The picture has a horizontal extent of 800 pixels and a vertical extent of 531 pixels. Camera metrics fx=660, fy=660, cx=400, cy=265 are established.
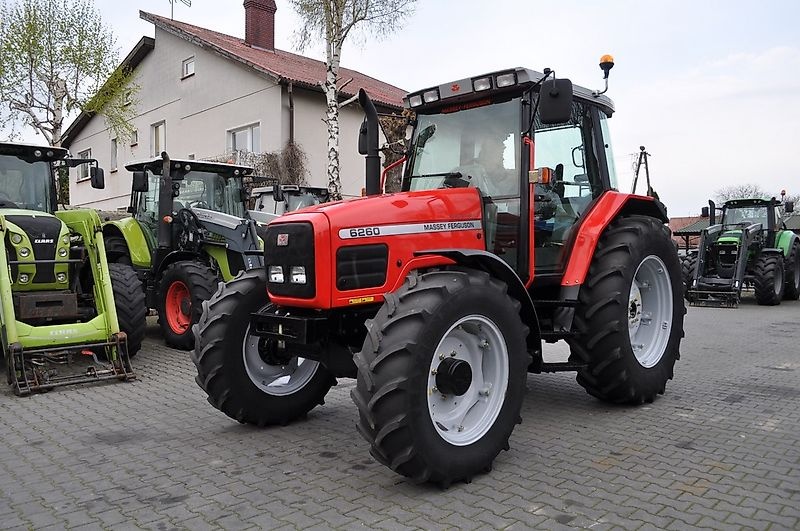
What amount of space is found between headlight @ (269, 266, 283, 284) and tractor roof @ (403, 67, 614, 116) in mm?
1913

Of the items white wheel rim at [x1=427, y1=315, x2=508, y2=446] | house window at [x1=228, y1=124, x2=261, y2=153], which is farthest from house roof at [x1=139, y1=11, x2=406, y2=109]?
white wheel rim at [x1=427, y1=315, x2=508, y2=446]

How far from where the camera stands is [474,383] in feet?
12.9

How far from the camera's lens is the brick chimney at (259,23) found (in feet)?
70.8

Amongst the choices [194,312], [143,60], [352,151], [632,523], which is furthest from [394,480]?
[143,60]

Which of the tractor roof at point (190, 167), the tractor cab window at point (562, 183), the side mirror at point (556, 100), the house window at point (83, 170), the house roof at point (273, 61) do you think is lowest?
the tractor cab window at point (562, 183)

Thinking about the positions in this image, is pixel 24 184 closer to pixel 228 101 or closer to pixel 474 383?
pixel 474 383

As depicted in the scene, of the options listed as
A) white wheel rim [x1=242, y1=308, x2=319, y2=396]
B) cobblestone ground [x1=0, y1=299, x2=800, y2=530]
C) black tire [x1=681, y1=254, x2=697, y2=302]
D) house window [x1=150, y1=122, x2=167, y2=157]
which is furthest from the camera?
house window [x1=150, y1=122, x2=167, y2=157]

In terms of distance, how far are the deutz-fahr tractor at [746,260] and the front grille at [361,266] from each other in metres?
11.8

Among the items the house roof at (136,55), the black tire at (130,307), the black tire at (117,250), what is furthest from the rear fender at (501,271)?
the house roof at (136,55)

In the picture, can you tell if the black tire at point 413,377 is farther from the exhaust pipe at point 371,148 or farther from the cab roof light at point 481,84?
the cab roof light at point 481,84

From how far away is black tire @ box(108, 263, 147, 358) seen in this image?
7164 millimetres

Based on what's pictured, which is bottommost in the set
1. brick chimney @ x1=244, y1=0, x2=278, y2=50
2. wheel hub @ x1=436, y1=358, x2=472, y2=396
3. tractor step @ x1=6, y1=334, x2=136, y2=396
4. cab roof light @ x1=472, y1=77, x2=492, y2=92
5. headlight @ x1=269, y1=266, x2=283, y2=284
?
tractor step @ x1=6, y1=334, x2=136, y2=396

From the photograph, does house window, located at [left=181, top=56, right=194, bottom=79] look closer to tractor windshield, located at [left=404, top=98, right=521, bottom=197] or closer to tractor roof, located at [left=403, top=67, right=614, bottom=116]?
tractor roof, located at [left=403, top=67, right=614, bottom=116]

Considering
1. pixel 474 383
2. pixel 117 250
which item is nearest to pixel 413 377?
pixel 474 383
